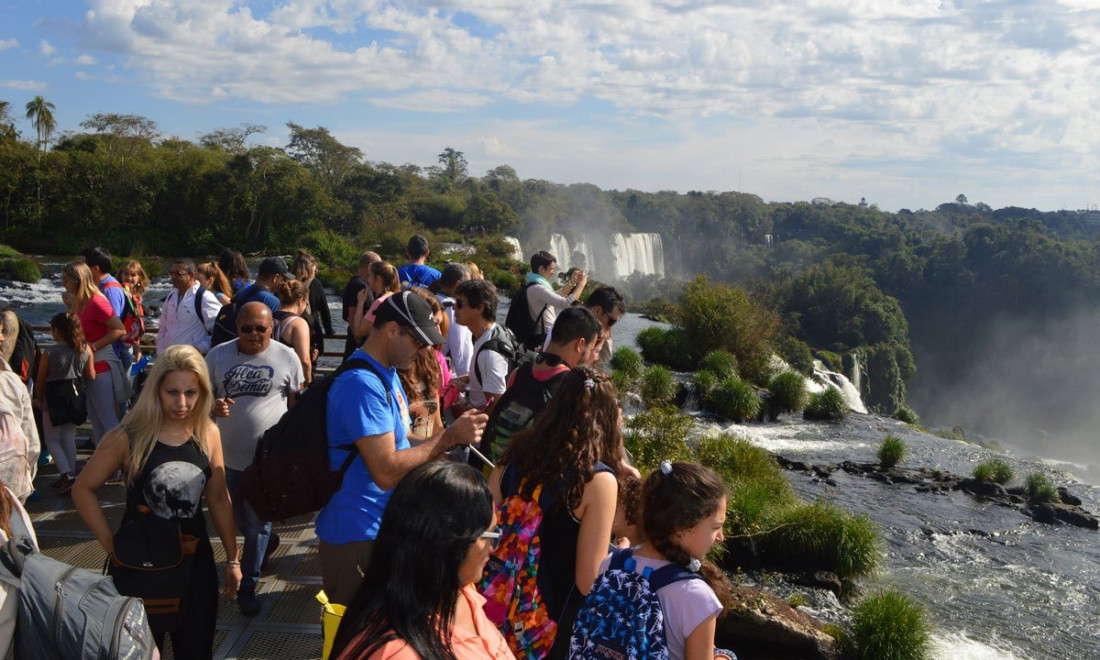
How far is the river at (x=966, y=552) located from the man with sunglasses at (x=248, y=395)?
6.60 metres

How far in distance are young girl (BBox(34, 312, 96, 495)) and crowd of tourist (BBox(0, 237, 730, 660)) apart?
7.23 feet

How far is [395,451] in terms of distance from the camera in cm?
299

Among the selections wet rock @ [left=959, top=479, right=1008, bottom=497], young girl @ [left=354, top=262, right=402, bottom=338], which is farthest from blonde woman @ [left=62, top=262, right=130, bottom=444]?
wet rock @ [left=959, top=479, right=1008, bottom=497]

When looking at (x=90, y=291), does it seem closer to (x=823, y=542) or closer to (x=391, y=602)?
(x=391, y=602)

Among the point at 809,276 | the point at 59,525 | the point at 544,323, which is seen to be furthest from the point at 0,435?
the point at 809,276

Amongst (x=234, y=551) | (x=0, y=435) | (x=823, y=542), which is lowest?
(x=823, y=542)

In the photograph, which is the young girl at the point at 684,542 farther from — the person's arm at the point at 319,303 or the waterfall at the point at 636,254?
the waterfall at the point at 636,254

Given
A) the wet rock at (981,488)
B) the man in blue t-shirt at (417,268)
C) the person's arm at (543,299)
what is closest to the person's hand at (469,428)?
the person's arm at (543,299)

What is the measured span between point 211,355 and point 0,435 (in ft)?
3.45

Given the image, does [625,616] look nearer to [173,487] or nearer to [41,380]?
[173,487]

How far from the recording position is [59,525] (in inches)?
213

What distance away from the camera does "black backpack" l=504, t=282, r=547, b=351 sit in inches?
257

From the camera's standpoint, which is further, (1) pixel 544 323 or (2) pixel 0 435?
(1) pixel 544 323

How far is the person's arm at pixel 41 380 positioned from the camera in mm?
5762
